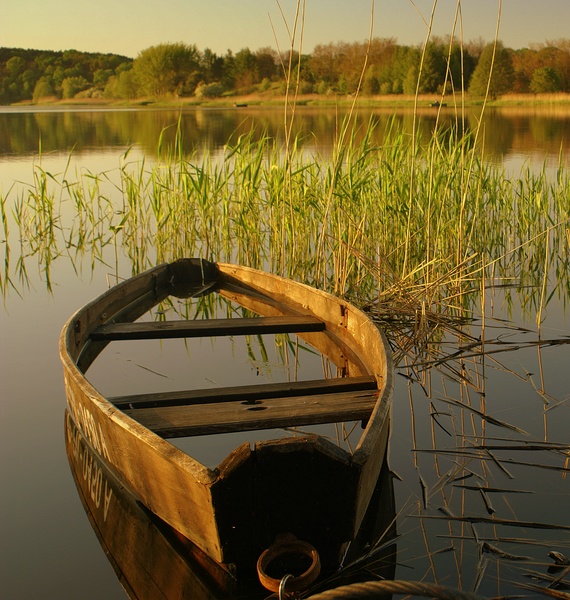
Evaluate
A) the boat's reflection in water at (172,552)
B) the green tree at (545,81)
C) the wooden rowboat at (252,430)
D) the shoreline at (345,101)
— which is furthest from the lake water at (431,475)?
the green tree at (545,81)

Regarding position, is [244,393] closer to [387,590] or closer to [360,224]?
[387,590]

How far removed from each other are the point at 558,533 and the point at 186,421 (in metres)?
1.28

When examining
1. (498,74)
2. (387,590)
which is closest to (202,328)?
(387,590)

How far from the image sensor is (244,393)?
2986 mm

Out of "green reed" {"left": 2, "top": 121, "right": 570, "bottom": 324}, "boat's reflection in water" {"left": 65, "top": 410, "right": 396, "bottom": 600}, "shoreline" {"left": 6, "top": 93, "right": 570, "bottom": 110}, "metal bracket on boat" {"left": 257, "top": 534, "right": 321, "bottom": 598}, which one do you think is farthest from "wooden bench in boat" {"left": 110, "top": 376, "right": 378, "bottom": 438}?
"shoreline" {"left": 6, "top": 93, "right": 570, "bottom": 110}

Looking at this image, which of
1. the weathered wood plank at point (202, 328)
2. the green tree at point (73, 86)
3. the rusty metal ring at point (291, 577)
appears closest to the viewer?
the rusty metal ring at point (291, 577)

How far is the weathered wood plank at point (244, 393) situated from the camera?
2922 mm

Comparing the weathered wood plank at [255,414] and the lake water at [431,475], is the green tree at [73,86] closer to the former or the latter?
the lake water at [431,475]

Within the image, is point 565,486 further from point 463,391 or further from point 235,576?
point 235,576

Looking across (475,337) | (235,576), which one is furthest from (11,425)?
(475,337)

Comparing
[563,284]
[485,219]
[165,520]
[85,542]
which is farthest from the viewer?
[485,219]

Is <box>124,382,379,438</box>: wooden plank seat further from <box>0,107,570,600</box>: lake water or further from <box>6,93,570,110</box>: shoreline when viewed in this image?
<box>6,93,570,110</box>: shoreline

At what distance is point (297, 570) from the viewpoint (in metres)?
1.97

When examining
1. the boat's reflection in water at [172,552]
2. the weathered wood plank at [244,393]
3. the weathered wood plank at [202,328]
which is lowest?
the boat's reflection in water at [172,552]
